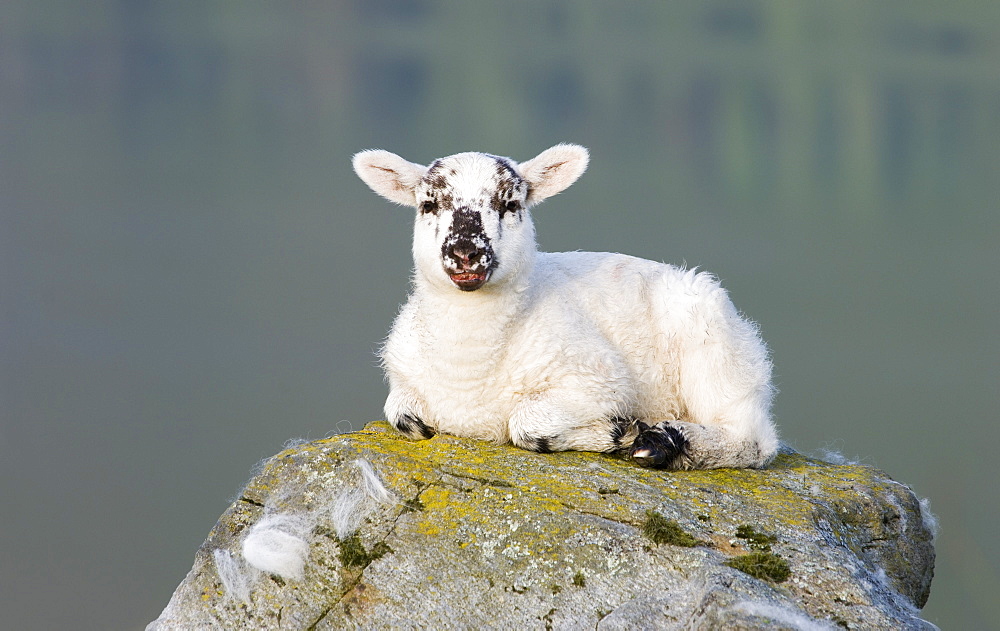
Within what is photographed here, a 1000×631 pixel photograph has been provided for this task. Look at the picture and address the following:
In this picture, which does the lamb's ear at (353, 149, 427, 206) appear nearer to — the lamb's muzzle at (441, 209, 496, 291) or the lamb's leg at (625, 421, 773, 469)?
the lamb's muzzle at (441, 209, 496, 291)

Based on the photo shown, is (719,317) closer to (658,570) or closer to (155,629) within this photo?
(658,570)

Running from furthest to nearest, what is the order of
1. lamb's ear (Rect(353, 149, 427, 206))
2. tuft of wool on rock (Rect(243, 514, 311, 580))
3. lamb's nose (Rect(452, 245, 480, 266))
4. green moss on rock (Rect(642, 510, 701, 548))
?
1. lamb's ear (Rect(353, 149, 427, 206))
2. lamb's nose (Rect(452, 245, 480, 266))
3. tuft of wool on rock (Rect(243, 514, 311, 580))
4. green moss on rock (Rect(642, 510, 701, 548))

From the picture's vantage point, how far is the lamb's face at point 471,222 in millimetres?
7395

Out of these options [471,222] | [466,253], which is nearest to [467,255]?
[466,253]

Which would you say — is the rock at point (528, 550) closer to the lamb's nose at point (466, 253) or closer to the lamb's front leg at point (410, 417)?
the lamb's front leg at point (410, 417)

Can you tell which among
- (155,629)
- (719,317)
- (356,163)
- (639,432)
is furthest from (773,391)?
(155,629)

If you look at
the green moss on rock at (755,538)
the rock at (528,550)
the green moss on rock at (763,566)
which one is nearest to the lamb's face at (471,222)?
the rock at (528,550)

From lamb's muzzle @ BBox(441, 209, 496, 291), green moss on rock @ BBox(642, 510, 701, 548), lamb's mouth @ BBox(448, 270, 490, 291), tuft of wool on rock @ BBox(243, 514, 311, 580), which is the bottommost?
tuft of wool on rock @ BBox(243, 514, 311, 580)

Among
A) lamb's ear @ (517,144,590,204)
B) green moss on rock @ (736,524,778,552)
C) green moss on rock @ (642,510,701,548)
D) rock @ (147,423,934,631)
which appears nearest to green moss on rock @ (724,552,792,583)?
rock @ (147,423,934,631)

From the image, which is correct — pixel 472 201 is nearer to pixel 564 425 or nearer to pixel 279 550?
pixel 564 425

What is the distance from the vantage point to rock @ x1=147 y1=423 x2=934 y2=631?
608cm

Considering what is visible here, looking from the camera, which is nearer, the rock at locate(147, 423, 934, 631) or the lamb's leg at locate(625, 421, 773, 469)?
the rock at locate(147, 423, 934, 631)

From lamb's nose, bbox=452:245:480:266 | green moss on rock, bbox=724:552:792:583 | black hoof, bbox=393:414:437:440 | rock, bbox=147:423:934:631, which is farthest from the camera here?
black hoof, bbox=393:414:437:440

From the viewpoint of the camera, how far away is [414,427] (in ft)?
26.7
